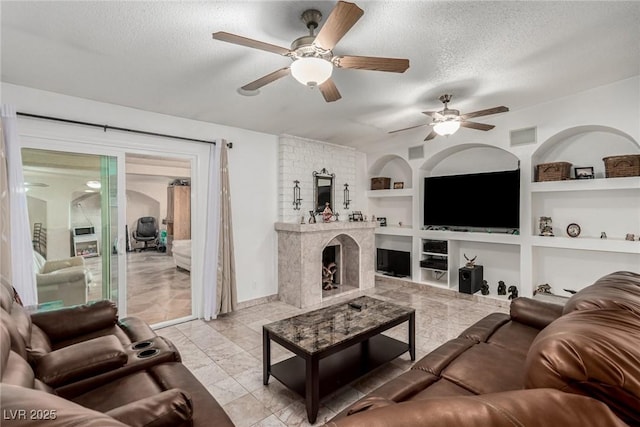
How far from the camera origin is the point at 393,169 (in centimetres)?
612

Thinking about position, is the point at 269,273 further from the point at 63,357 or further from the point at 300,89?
the point at 63,357

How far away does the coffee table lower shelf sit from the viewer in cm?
227

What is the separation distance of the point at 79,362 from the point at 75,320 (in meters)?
0.80

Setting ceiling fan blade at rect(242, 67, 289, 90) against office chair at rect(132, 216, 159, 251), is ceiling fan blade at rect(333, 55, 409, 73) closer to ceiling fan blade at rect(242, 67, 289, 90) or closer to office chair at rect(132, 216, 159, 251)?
ceiling fan blade at rect(242, 67, 289, 90)

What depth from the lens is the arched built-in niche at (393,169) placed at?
585 centimetres

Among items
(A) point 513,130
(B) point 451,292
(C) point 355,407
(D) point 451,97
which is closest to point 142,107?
(D) point 451,97

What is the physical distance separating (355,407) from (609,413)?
82cm

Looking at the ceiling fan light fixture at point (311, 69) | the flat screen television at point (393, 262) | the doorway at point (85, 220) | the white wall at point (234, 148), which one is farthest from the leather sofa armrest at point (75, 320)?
the flat screen television at point (393, 262)

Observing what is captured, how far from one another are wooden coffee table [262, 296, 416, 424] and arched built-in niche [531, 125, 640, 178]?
3.04 meters

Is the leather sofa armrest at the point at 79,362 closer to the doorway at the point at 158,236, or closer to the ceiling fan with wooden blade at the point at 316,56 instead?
the ceiling fan with wooden blade at the point at 316,56

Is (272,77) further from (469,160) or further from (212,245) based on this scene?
(469,160)

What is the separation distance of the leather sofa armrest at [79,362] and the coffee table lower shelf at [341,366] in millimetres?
1163

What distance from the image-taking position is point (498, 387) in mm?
1589

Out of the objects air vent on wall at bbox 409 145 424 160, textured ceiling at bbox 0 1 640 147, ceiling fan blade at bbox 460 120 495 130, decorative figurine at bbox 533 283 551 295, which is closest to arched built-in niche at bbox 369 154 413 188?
air vent on wall at bbox 409 145 424 160
